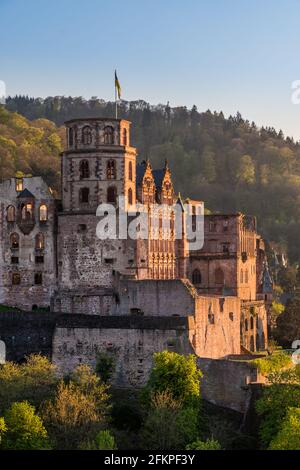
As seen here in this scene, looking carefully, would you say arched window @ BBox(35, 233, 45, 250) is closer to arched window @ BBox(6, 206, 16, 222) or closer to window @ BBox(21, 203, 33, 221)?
window @ BBox(21, 203, 33, 221)

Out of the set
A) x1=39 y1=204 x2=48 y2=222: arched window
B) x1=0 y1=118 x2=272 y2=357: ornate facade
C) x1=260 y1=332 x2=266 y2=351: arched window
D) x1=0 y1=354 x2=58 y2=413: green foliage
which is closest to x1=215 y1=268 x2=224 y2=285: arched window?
x1=260 y1=332 x2=266 y2=351: arched window

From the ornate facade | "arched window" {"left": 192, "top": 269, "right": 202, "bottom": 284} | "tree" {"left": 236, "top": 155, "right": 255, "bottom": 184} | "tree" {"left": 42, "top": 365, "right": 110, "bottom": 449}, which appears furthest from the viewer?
"tree" {"left": 236, "top": 155, "right": 255, "bottom": 184}

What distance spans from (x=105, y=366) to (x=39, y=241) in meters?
11.5

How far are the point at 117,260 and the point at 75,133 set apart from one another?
28.1ft

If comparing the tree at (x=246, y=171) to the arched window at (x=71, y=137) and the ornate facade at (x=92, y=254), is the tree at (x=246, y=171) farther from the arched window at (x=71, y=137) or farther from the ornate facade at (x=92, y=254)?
the arched window at (x=71, y=137)

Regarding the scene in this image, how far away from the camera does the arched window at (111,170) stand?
7575cm

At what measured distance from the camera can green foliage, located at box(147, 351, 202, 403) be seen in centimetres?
6469

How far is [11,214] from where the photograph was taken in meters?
77.6

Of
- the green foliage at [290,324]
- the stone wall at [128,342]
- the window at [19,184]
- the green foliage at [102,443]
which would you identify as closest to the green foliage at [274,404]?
the stone wall at [128,342]

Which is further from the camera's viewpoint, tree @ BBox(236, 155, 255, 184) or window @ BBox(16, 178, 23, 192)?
tree @ BBox(236, 155, 255, 184)

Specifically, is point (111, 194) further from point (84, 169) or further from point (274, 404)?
point (274, 404)

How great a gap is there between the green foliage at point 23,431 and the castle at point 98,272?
1031 centimetres

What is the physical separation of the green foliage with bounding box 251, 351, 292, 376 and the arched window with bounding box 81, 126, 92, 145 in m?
17.4

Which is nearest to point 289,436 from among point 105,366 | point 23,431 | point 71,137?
point 23,431
